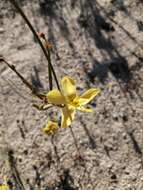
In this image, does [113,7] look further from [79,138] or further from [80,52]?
[79,138]

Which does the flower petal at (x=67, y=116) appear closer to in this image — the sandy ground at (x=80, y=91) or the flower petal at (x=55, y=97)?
the flower petal at (x=55, y=97)

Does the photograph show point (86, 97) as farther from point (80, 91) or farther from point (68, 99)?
point (80, 91)

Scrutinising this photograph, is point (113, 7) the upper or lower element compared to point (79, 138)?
upper

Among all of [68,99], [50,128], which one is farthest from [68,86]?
[50,128]

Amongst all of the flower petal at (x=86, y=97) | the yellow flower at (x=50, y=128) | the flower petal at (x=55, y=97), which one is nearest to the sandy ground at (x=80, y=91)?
the yellow flower at (x=50, y=128)

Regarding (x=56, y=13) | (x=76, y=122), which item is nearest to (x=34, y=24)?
(x=56, y=13)

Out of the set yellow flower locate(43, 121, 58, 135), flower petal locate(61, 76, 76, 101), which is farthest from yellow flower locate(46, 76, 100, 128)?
yellow flower locate(43, 121, 58, 135)

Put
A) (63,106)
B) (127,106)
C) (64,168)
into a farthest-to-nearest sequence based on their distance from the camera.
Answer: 1. (127,106)
2. (64,168)
3. (63,106)

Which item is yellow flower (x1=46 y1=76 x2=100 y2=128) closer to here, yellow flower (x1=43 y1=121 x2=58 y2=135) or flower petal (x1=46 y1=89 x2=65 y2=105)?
flower petal (x1=46 y1=89 x2=65 y2=105)
